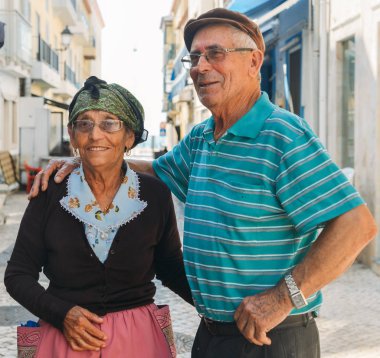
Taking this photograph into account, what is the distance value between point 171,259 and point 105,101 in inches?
27.0

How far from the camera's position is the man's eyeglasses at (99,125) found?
2572 mm

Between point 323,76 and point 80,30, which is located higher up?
point 80,30

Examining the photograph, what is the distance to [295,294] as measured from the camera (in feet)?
7.20

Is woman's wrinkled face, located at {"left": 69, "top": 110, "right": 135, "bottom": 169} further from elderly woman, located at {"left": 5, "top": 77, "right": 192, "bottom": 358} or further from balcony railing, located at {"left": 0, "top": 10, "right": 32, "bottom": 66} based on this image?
balcony railing, located at {"left": 0, "top": 10, "right": 32, "bottom": 66}

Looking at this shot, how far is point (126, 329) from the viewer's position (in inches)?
99.7

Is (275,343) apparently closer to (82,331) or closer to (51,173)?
(82,331)

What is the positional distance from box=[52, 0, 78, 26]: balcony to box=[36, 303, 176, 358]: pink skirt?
111 feet

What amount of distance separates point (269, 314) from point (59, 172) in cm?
100

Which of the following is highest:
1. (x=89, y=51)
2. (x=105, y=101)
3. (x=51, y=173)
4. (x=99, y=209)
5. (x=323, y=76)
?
(x=89, y=51)

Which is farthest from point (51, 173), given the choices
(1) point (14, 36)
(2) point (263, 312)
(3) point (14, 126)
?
(3) point (14, 126)

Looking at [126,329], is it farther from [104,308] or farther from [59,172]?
[59,172]

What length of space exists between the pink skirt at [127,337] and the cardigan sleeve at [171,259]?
0.19m

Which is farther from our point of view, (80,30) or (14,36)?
(80,30)

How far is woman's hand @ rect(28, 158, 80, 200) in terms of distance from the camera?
2.62 m
